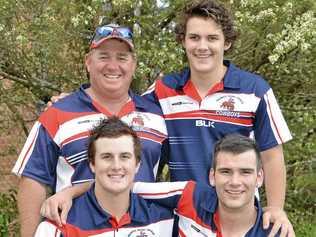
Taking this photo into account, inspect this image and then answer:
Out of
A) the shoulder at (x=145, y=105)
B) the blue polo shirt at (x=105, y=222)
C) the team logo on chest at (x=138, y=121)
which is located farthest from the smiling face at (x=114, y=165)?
the shoulder at (x=145, y=105)

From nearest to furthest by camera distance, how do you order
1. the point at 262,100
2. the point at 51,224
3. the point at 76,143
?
the point at 51,224
the point at 76,143
the point at 262,100

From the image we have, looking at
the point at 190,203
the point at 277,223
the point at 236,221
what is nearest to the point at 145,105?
the point at 190,203

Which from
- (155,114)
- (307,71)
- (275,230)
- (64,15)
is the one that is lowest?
(275,230)

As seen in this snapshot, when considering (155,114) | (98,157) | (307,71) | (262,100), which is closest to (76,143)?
(98,157)

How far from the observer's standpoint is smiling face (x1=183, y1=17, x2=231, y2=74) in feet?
14.8

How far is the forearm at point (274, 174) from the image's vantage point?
182 inches

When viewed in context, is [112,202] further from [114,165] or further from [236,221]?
[236,221]

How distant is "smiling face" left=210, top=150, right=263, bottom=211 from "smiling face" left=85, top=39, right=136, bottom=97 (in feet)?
2.42

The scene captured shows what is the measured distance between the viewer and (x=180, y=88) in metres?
4.75

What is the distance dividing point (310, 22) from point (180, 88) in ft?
6.33

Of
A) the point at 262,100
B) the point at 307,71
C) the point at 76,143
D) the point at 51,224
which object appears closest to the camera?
the point at 51,224

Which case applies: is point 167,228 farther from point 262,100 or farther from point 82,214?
point 262,100

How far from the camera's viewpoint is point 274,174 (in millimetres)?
4621

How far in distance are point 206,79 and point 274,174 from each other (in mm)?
712
